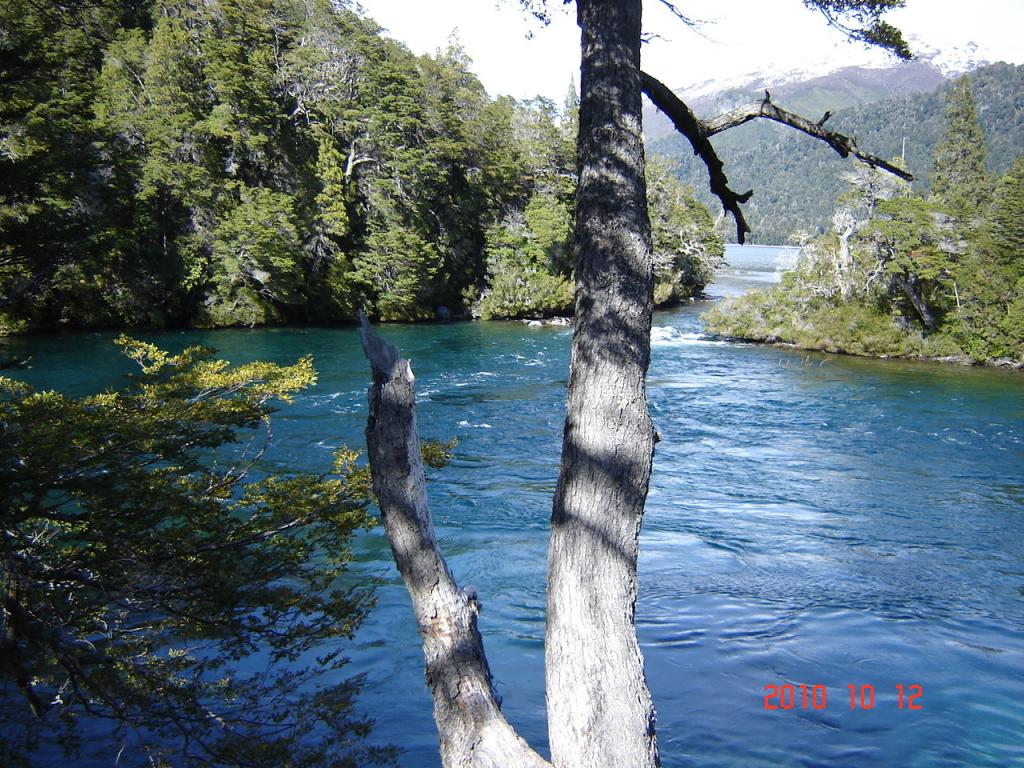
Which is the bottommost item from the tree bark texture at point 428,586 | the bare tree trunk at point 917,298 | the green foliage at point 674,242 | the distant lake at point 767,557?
the distant lake at point 767,557

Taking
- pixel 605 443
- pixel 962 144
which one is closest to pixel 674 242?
pixel 962 144

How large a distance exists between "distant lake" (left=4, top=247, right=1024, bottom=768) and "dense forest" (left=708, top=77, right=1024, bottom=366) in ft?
14.9

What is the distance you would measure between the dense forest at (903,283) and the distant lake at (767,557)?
4.54 m

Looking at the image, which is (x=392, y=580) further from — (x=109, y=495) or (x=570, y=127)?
(x=570, y=127)

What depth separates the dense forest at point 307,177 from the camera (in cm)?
2522

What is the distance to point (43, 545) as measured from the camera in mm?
4656

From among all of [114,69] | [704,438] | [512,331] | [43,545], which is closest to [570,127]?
[512,331]

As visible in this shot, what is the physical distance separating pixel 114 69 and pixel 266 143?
5497mm

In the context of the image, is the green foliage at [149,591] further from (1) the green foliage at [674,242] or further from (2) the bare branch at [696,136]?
(1) the green foliage at [674,242]
